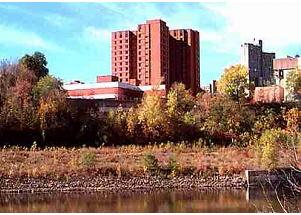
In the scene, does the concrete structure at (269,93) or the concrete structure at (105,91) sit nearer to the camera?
the concrete structure at (105,91)

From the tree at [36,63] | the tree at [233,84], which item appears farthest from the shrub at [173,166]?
the tree at [36,63]

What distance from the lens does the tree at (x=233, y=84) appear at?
25.2 metres

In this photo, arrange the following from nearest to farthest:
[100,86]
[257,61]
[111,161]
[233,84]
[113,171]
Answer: [113,171], [111,161], [233,84], [100,86], [257,61]

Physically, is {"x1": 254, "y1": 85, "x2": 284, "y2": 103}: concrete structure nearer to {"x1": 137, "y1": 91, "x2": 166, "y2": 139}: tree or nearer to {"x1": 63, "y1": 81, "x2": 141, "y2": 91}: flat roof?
{"x1": 63, "y1": 81, "x2": 141, "y2": 91}: flat roof

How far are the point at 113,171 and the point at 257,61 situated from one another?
31658 mm

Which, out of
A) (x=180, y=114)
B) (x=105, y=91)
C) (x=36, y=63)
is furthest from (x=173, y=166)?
(x=105, y=91)

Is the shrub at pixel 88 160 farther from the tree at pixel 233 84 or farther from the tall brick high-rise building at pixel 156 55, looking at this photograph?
the tall brick high-rise building at pixel 156 55

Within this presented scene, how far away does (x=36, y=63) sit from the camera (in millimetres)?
24922

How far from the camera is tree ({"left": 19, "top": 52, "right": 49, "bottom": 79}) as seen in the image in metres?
24.3

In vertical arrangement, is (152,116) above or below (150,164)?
above

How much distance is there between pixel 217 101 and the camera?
2241 cm

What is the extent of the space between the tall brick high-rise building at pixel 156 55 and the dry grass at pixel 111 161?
13.7 meters

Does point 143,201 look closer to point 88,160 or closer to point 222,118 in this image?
point 88,160

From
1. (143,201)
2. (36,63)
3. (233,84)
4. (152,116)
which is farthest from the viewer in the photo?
(233,84)
